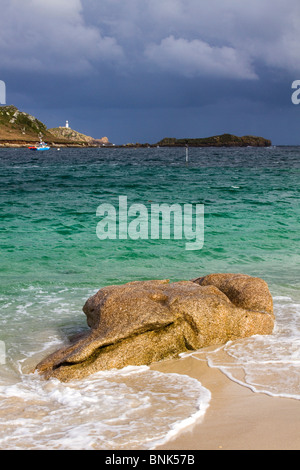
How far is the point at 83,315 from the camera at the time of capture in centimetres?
770

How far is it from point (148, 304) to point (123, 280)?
4132 mm

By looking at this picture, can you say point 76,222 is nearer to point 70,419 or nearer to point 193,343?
point 193,343

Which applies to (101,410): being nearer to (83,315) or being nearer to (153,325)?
(153,325)

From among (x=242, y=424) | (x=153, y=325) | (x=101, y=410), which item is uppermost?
(x=153, y=325)

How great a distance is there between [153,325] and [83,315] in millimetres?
2283

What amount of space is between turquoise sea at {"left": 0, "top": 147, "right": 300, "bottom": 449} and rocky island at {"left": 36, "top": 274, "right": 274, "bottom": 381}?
0.20 m

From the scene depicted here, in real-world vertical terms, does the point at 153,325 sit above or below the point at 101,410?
above

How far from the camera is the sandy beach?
358 centimetres

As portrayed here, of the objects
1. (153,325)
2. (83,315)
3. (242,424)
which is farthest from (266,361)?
(83,315)

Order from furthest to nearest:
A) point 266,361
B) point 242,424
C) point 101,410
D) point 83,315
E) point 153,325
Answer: point 83,315, point 153,325, point 266,361, point 101,410, point 242,424

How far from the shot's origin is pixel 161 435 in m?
3.81

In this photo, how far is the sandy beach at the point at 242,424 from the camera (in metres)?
3.58

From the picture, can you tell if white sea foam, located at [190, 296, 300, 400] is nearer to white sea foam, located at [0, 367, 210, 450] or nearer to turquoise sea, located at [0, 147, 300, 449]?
turquoise sea, located at [0, 147, 300, 449]
